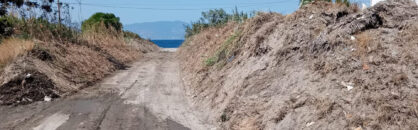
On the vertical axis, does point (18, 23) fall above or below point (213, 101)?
above

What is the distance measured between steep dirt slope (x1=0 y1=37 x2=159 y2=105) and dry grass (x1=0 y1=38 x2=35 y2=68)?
0.65ft

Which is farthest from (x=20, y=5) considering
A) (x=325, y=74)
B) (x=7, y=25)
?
(x=325, y=74)

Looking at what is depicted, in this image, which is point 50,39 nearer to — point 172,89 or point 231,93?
point 172,89

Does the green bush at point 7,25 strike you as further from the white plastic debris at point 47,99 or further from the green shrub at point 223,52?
the green shrub at point 223,52

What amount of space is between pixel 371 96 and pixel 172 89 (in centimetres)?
722

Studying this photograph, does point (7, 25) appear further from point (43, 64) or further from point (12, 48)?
point (43, 64)

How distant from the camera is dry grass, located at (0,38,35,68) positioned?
10955 millimetres

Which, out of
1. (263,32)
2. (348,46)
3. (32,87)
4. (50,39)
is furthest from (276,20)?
(50,39)

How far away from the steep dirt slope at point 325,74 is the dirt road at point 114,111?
741 mm

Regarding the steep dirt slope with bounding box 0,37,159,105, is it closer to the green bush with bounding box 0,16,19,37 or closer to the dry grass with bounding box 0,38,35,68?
the dry grass with bounding box 0,38,35,68

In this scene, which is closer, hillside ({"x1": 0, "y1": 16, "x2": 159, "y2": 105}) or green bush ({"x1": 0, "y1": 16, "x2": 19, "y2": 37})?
hillside ({"x1": 0, "y1": 16, "x2": 159, "y2": 105})

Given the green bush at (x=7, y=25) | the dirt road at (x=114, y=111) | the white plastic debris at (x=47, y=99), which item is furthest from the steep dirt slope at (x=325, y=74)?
the green bush at (x=7, y=25)

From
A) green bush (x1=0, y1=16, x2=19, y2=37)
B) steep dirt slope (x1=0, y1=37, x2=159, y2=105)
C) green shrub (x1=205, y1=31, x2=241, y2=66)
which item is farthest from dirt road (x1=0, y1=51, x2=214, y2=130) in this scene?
green bush (x1=0, y1=16, x2=19, y2=37)

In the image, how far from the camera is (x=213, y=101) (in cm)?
908
